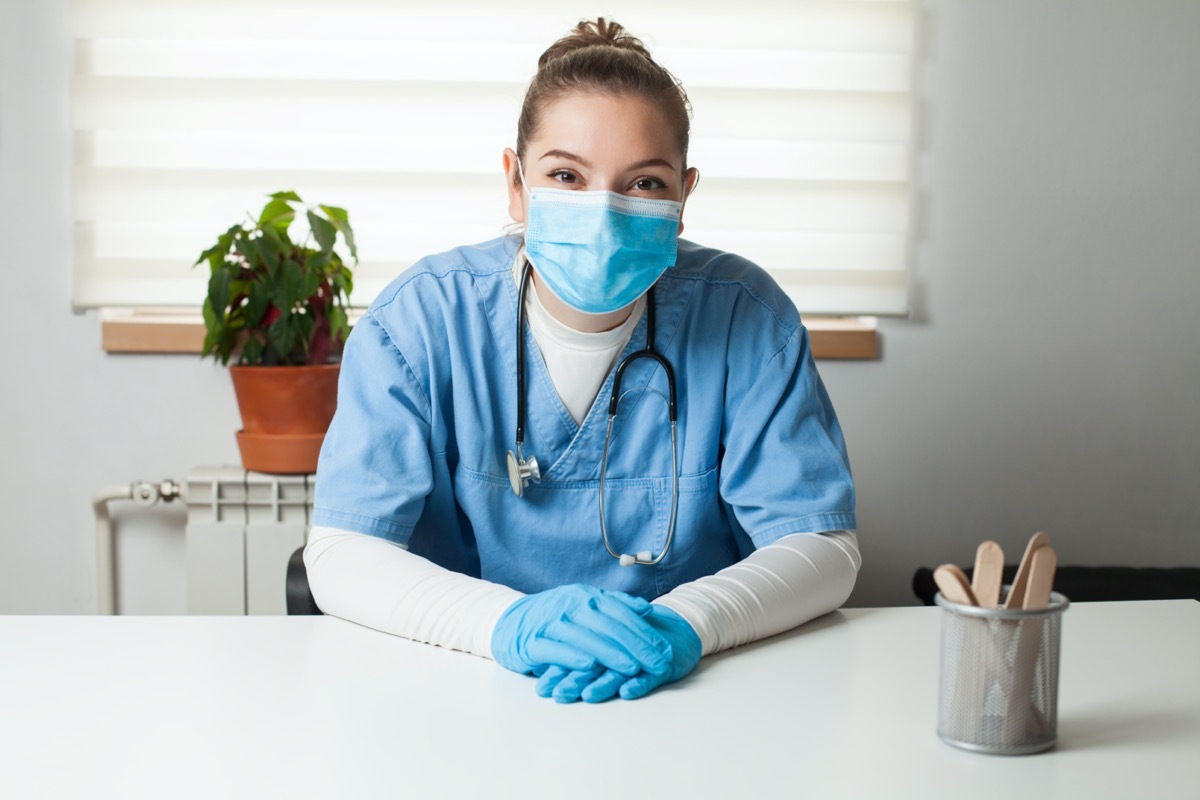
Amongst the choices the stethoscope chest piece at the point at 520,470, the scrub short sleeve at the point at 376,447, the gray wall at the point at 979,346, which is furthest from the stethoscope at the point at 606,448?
the gray wall at the point at 979,346

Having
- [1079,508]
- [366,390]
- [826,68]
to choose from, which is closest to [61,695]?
[366,390]

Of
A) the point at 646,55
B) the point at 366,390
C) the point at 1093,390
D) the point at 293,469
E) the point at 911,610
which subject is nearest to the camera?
the point at 911,610

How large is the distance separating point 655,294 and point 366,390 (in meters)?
0.39

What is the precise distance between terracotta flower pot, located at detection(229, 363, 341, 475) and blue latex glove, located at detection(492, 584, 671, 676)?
1.07 meters

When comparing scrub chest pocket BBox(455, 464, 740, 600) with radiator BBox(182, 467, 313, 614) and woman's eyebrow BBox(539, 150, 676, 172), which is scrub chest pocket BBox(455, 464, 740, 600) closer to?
woman's eyebrow BBox(539, 150, 676, 172)

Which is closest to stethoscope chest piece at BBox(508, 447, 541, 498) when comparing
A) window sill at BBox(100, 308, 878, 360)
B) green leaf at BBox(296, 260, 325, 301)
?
green leaf at BBox(296, 260, 325, 301)

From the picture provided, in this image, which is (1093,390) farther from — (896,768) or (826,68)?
(896,768)

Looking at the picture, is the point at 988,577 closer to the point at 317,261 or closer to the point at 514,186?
the point at 514,186

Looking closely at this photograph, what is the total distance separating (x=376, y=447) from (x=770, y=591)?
48cm

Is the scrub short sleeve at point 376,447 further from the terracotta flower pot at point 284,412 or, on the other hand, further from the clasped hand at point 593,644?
the terracotta flower pot at point 284,412

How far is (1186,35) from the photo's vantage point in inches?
85.8

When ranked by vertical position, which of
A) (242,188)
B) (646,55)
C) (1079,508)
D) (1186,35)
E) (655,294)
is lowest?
(1079,508)

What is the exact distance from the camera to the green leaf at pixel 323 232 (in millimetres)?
1886

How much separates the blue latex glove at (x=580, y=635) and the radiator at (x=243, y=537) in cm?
111
